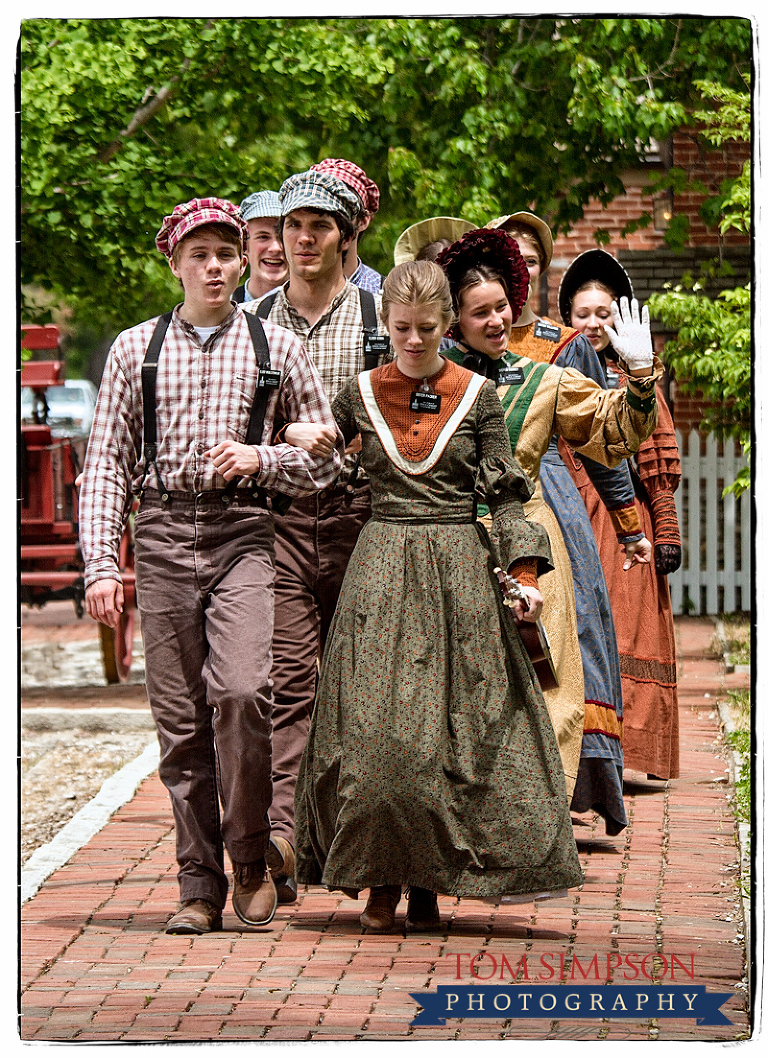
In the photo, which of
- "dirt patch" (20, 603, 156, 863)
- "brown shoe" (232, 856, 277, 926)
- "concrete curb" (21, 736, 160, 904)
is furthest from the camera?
"dirt patch" (20, 603, 156, 863)

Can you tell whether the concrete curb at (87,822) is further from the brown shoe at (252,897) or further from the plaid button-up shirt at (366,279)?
the plaid button-up shirt at (366,279)

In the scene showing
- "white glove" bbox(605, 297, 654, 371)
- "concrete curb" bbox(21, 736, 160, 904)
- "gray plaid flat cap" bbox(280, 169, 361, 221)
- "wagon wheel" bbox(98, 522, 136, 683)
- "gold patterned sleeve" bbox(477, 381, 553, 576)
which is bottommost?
"concrete curb" bbox(21, 736, 160, 904)

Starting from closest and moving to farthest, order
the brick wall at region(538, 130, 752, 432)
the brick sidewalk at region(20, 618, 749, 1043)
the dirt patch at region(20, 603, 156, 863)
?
the brick sidewalk at region(20, 618, 749, 1043)
the dirt patch at region(20, 603, 156, 863)
the brick wall at region(538, 130, 752, 432)

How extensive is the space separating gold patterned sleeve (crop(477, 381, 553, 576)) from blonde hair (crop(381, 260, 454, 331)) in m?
0.33

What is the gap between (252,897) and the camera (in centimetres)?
603

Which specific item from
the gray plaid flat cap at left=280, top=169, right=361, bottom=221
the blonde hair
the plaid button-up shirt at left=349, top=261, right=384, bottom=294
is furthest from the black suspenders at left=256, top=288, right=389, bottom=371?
the blonde hair

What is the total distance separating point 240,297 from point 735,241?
7518 mm

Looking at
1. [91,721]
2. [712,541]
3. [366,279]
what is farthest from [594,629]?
[712,541]

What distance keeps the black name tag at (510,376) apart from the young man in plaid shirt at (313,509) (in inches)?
20.4

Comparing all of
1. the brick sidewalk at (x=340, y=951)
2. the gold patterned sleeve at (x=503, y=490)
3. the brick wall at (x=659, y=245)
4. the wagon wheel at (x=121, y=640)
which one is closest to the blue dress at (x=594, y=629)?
the brick sidewalk at (x=340, y=951)

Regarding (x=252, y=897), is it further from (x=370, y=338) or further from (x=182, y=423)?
(x=370, y=338)

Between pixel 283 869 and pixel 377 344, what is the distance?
180cm

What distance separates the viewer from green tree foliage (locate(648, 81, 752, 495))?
35.6 feet

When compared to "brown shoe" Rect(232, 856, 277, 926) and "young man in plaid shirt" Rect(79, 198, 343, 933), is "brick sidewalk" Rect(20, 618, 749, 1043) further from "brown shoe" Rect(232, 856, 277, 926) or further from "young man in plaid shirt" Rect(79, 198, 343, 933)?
"young man in plaid shirt" Rect(79, 198, 343, 933)
